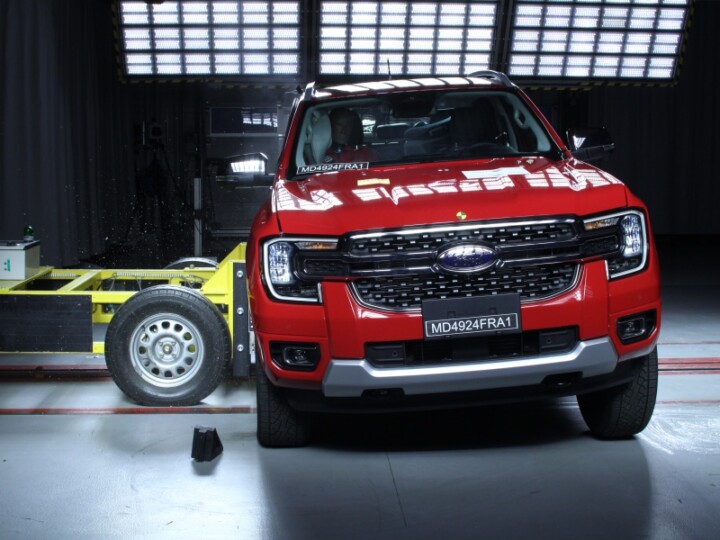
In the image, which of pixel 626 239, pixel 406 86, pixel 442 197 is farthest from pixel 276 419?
pixel 406 86

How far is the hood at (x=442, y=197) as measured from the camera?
4.24 m

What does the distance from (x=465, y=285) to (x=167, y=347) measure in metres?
2.06

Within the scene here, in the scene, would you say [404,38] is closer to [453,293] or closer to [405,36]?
[405,36]

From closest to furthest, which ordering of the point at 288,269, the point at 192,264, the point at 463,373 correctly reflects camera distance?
the point at 463,373 → the point at 288,269 → the point at 192,264

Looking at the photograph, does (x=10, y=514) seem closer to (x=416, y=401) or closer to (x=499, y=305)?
(x=416, y=401)

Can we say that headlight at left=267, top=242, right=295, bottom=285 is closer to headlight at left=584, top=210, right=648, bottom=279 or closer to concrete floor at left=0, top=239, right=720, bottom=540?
concrete floor at left=0, top=239, right=720, bottom=540

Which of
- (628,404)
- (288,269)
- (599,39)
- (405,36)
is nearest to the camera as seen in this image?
(288,269)

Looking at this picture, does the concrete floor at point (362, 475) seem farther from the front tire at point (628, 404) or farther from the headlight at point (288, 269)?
the headlight at point (288, 269)

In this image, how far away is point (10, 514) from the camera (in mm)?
3939

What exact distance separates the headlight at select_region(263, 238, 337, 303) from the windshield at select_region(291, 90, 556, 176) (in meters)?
1.00

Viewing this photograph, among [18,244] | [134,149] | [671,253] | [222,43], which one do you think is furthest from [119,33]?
[671,253]

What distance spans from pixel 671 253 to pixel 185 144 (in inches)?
308

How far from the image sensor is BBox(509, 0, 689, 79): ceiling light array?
40.8ft

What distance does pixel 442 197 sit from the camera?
14.4 feet
